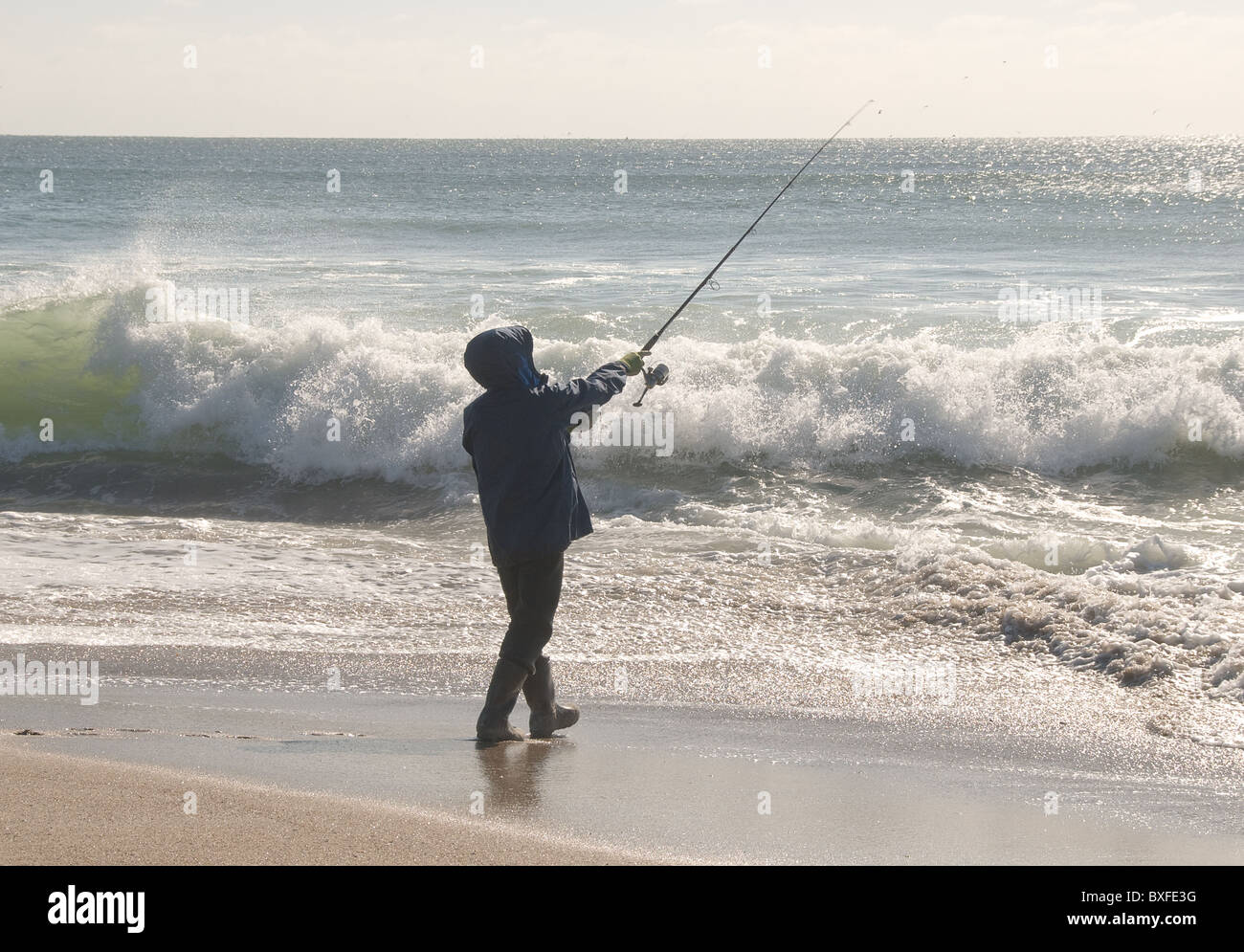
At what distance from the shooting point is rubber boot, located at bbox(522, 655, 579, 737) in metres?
4.44

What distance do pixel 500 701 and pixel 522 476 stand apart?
34.4 inches

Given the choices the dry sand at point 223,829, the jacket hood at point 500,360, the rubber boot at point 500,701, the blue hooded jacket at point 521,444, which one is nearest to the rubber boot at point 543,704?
the rubber boot at point 500,701

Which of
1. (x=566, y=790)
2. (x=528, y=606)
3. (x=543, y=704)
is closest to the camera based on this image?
(x=566, y=790)

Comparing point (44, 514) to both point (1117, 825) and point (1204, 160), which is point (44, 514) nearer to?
point (1117, 825)

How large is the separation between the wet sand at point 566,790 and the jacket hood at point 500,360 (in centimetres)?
135

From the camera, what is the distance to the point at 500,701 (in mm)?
4320

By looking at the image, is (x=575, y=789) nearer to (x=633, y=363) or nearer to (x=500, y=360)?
(x=500, y=360)

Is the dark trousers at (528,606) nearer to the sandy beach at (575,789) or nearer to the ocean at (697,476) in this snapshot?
the sandy beach at (575,789)

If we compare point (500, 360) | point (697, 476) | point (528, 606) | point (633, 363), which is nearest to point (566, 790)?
point (528, 606)

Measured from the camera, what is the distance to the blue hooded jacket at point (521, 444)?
13.2ft

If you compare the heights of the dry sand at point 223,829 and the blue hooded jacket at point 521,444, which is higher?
the blue hooded jacket at point 521,444

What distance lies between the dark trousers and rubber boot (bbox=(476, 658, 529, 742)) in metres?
0.04

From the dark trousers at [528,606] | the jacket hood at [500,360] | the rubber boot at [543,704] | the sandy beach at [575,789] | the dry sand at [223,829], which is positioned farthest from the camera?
the rubber boot at [543,704]

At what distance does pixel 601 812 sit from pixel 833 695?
1623mm
